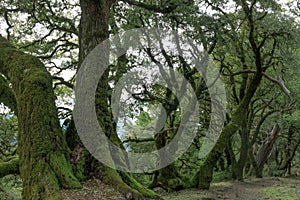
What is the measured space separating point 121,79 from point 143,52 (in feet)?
5.66

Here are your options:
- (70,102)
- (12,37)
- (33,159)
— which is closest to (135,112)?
(70,102)

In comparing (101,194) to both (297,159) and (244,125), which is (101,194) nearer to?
(244,125)

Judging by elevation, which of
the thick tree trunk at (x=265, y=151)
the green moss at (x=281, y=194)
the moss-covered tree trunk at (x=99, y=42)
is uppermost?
the moss-covered tree trunk at (x=99, y=42)

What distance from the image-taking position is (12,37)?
34.1 ft

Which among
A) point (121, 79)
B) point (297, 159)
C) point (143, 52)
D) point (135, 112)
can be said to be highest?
point (143, 52)

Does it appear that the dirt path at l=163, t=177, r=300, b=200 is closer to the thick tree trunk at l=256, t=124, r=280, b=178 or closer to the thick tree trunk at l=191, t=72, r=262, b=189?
the thick tree trunk at l=191, t=72, r=262, b=189

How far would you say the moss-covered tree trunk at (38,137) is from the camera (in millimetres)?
4938

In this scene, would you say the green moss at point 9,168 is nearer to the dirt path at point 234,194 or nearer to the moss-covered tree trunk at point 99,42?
the moss-covered tree trunk at point 99,42

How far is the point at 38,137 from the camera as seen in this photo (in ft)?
16.9

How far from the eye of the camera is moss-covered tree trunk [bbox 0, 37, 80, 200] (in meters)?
4.94

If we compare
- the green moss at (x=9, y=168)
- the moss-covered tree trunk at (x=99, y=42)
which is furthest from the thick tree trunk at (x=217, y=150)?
the green moss at (x=9, y=168)

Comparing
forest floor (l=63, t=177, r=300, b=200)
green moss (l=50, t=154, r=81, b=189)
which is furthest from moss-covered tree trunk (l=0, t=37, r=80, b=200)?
forest floor (l=63, t=177, r=300, b=200)

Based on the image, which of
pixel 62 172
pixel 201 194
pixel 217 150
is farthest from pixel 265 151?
pixel 62 172

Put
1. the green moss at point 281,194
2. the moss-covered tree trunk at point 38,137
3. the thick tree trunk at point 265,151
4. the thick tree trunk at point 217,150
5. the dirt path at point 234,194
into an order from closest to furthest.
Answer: the moss-covered tree trunk at point 38,137 < the dirt path at point 234,194 < the green moss at point 281,194 < the thick tree trunk at point 217,150 < the thick tree trunk at point 265,151
